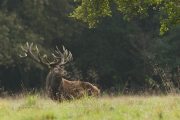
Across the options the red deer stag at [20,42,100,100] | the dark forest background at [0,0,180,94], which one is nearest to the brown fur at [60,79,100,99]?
the red deer stag at [20,42,100,100]

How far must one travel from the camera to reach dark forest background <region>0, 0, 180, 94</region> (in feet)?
104

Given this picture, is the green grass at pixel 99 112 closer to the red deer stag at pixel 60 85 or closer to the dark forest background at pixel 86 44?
the red deer stag at pixel 60 85

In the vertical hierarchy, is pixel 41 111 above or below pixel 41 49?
below

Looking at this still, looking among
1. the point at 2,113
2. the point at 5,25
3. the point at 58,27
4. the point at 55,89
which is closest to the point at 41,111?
the point at 2,113

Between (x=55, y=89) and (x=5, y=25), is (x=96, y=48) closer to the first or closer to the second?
(x=5, y=25)

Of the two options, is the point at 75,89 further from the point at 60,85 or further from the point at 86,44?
the point at 86,44

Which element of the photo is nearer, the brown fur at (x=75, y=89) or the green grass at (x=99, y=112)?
the green grass at (x=99, y=112)

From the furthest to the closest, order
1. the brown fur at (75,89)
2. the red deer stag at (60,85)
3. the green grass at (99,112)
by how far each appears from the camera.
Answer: the red deer stag at (60,85) < the brown fur at (75,89) < the green grass at (99,112)

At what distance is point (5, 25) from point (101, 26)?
686 centimetres

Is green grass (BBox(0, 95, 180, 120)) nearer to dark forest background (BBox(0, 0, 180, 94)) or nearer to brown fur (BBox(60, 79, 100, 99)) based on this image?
brown fur (BBox(60, 79, 100, 99))

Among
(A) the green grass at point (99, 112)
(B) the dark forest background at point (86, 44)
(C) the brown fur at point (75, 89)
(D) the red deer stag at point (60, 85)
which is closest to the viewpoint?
(A) the green grass at point (99, 112)

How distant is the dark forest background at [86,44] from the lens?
3156 centimetres

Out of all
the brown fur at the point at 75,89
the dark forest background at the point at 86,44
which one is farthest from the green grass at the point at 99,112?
the dark forest background at the point at 86,44

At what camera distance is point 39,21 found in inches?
1291
